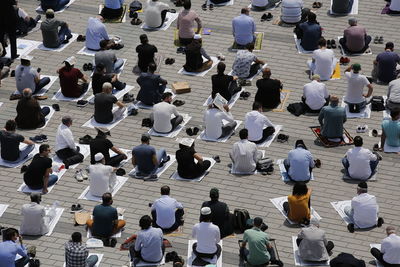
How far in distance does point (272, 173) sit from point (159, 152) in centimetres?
355

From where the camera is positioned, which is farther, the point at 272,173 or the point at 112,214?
the point at 272,173

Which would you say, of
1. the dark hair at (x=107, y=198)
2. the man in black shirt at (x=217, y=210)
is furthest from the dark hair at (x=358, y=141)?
the dark hair at (x=107, y=198)

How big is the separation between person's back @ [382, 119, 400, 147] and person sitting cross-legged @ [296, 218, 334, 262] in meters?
6.03

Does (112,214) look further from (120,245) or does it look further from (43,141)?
(43,141)

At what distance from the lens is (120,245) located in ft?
114

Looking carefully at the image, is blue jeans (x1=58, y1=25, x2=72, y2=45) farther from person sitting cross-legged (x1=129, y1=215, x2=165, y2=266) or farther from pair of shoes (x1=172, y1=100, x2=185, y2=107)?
person sitting cross-legged (x1=129, y1=215, x2=165, y2=266)

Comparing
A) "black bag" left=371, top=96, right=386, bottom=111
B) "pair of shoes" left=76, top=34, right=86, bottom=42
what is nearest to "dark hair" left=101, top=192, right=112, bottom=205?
"black bag" left=371, top=96, right=386, bottom=111

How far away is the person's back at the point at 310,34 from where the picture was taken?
4434 cm

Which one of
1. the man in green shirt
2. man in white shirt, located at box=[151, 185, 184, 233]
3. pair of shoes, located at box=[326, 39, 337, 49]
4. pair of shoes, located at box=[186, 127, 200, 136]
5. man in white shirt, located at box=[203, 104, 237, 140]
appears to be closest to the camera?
the man in green shirt

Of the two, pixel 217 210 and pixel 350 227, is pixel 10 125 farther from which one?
pixel 350 227

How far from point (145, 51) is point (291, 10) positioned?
637 cm

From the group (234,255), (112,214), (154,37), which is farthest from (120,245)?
(154,37)

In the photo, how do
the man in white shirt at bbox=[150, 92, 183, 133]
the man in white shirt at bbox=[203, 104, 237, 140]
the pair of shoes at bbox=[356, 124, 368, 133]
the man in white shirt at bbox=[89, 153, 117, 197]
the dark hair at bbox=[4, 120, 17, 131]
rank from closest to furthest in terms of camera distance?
the man in white shirt at bbox=[89, 153, 117, 197], the dark hair at bbox=[4, 120, 17, 131], the man in white shirt at bbox=[203, 104, 237, 140], the man in white shirt at bbox=[150, 92, 183, 133], the pair of shoes at bbox=[356, 124, 368, 133]

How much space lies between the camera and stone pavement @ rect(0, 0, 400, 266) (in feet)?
116
